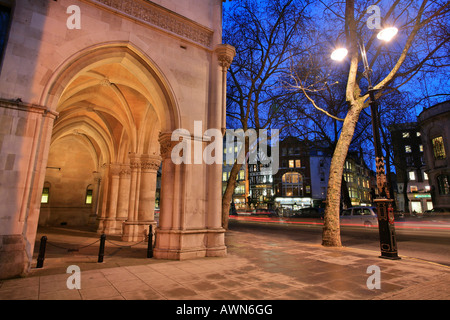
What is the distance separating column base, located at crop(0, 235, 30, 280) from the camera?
562cm

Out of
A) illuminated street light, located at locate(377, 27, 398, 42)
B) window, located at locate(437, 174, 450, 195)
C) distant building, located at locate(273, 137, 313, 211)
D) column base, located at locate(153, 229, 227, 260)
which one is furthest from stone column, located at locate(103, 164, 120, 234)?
distant building, located at locate(273, 137, 313, 211)

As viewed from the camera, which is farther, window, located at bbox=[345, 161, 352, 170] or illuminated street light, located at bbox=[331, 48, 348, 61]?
window, located at bbox=[345, 161, 352, 170]

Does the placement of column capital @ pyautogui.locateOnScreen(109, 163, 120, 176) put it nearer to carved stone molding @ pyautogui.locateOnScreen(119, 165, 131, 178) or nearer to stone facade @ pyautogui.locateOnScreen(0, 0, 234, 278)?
carved stone molding @ pyautogui.locateOnScreen(119, 165, 131, 178)

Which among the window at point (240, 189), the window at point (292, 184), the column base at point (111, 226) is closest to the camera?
the column base at point (111, 226)

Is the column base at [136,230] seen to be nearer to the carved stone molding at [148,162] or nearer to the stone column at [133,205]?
the stone column at [133,205]

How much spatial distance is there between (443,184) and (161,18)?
39.5 metres

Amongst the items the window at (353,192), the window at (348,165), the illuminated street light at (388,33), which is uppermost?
the window at (348,165)

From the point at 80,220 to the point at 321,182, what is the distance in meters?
50.6

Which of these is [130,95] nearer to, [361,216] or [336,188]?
[336,188]

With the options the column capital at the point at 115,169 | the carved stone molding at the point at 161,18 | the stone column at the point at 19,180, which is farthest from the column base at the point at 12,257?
the column capital at the point at 115,169

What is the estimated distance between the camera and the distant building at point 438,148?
31516 millimetres

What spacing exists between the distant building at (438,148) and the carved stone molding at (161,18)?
3381 centimetres

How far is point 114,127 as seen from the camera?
56.2 ft

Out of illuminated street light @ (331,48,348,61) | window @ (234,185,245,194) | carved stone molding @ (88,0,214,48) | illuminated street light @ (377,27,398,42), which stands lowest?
window @ (234,185,245,194)
